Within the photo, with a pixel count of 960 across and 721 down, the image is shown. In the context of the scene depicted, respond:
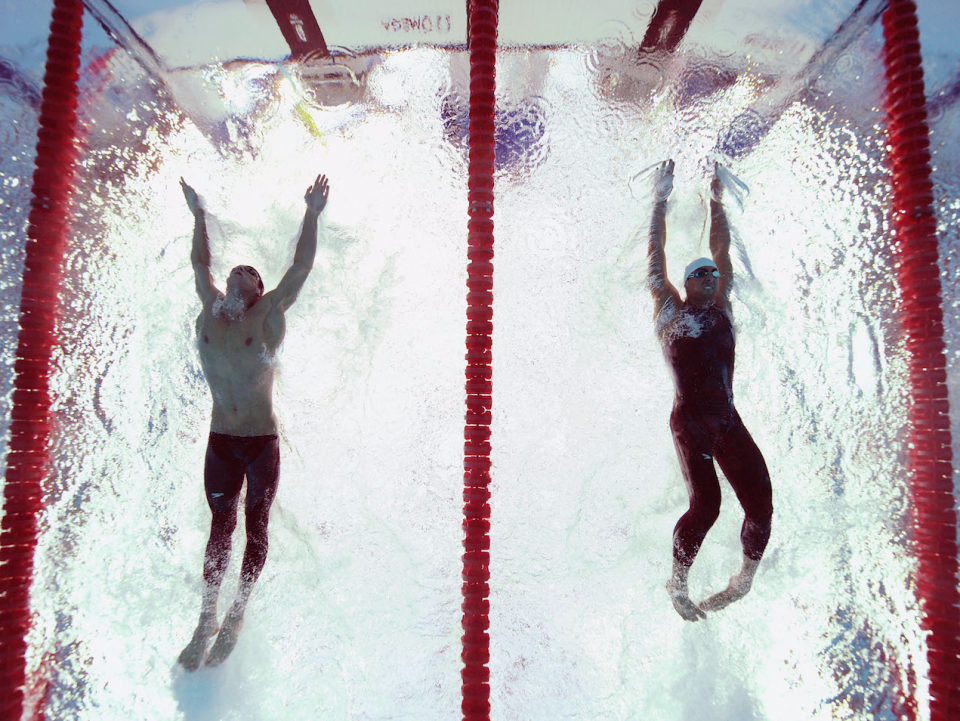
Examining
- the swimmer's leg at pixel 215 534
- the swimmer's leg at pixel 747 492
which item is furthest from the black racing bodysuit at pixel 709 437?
the swimmer's leg at pixel 215 534

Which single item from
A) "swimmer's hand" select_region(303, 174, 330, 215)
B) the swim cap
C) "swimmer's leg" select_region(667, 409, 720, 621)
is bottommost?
"swimmer's leg" select_region(667, 409, 720, 621)

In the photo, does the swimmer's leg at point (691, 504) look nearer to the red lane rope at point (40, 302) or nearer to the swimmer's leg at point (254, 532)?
the swimmer's leg at point (254, 532)

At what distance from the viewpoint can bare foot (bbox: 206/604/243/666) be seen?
150 cm

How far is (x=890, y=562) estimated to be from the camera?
4.98ft

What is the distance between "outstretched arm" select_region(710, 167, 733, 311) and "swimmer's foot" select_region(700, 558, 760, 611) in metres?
0.74

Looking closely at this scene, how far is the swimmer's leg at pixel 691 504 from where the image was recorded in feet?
4.71

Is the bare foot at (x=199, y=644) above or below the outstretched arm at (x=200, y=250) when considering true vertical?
below

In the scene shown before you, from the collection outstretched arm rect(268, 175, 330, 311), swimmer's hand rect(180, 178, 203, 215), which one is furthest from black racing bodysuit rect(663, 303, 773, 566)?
swimmer's hand rect(180, 178, 203, 215)

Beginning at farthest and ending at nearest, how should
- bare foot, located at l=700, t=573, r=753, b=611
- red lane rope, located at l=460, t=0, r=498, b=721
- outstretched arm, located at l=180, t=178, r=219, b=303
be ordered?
outstretched arm, located at l=180, t=178, r=219, b=303
bare foot, located at l=700, t=573, r=753, b=611
red lane rope, located at l=460, t=0, r=498, b=721

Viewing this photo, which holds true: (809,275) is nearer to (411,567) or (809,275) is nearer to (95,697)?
(411,567)

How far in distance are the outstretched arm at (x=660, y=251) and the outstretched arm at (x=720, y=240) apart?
15 centimetres

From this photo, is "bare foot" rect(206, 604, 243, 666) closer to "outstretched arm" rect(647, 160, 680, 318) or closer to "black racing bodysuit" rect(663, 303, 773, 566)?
"black racing bodysuit" rect(663, 303, 773, 566)

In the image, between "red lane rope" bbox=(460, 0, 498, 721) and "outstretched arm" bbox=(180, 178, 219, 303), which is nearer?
"red lane rope" bbox=(460, 0, 498, 721)

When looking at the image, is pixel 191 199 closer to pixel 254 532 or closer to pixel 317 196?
Answer: pixel 317 196
